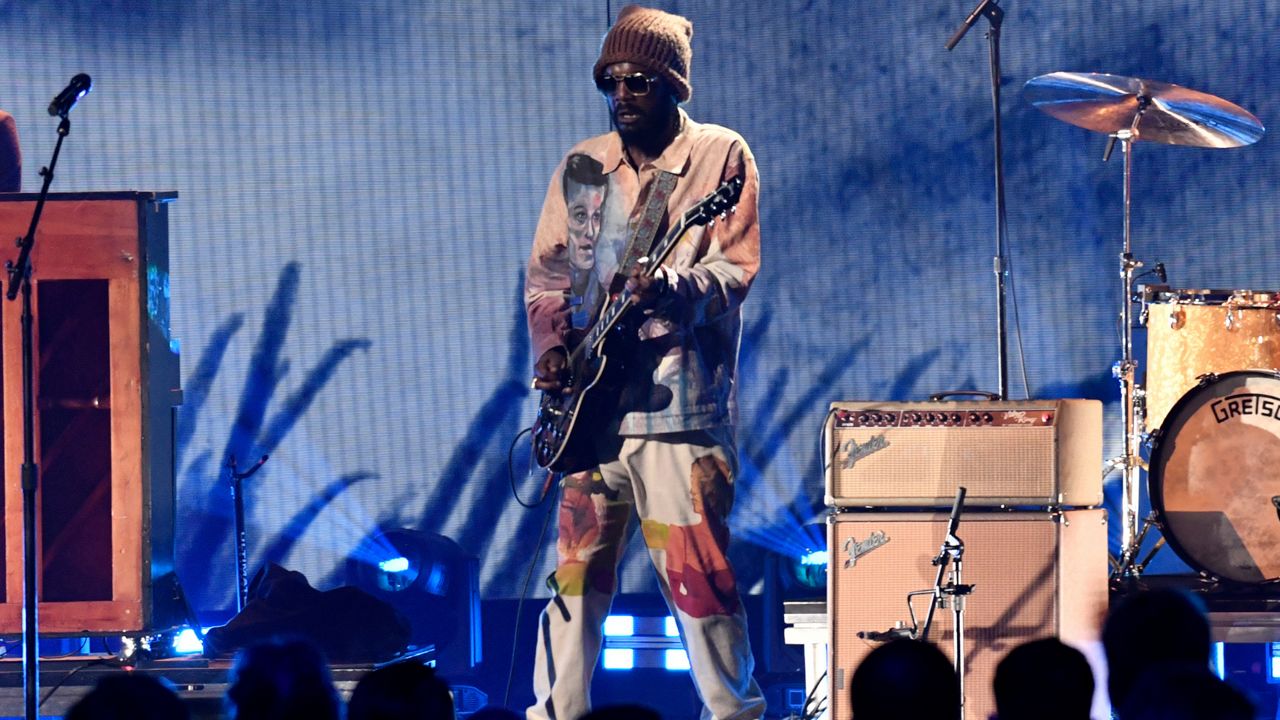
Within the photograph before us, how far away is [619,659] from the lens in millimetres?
7367

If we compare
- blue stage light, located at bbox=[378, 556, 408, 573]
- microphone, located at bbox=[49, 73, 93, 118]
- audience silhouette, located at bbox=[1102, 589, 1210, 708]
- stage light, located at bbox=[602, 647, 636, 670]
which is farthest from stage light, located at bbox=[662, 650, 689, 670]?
audience silhouette, located at bbox=[1102, 589, 1210, 708]

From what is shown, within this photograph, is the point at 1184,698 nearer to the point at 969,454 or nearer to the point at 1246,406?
the point at 969,454

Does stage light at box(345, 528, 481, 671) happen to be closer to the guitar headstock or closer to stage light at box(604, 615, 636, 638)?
stage light at box(604, 615, 636, 638)

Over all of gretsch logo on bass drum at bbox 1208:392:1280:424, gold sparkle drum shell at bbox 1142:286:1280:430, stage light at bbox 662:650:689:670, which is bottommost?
stage light at bbox 662:650:689:670

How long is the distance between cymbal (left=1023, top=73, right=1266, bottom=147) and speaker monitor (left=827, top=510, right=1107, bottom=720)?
6.42 ft

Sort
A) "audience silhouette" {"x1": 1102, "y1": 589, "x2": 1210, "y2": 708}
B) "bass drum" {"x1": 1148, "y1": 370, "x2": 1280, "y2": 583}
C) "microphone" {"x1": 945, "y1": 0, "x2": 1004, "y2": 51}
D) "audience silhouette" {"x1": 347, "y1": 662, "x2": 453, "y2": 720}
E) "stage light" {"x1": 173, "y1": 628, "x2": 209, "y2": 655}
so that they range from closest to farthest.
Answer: "audience silhouette" {"x1": 347, "y1": 662, "x2": 453, "y2": 720}, "audience silhouette" {"x1": 1102, "y1": 589, "x2": 1210, "y2": 708}, "bass drum" {"x1": 1148, "y1": 370, "x2": 1280, "y2": 583}, "microphone" {"x1": 945, "y1": 0, "x2": 1004, "y2": 51}, "stage light" {"x1": 173, "y1": 628, "x2": 209, "y2": 655}

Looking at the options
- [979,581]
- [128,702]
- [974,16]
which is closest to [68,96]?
[128,702]

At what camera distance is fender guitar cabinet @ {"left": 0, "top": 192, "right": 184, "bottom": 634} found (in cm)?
566

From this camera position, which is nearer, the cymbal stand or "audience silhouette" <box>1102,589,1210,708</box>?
"audience silhouette" <box>1102,589,1210,708</box>

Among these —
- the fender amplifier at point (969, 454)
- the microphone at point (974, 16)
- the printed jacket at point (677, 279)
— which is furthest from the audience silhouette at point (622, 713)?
the microphone at point (974, 16)

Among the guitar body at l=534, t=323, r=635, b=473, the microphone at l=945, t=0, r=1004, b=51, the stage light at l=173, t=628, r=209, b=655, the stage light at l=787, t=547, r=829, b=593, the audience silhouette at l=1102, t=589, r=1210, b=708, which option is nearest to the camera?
the audience silhouette at l=1102, t=589, r=1210, b=708

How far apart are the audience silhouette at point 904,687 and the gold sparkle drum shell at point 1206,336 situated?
4.17 metres

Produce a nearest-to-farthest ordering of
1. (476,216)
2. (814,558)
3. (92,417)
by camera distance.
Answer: (92,417), (814,558), (476,216)

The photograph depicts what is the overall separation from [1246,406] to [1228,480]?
0.86 feet
